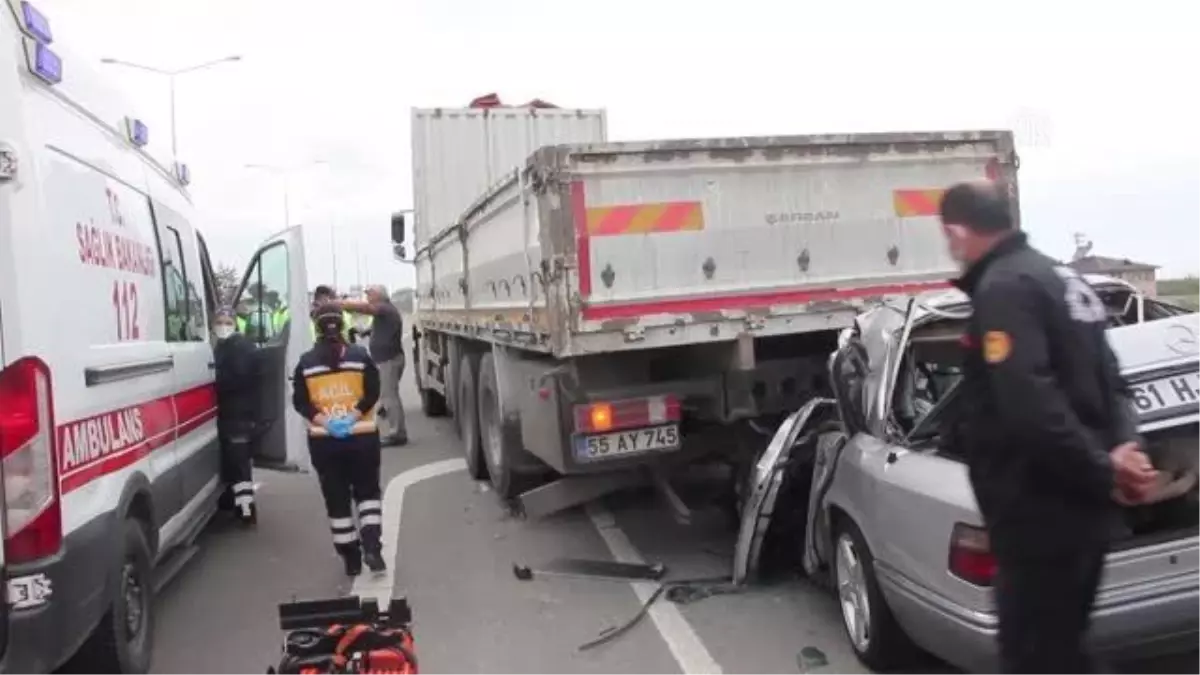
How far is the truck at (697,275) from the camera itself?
602 cm

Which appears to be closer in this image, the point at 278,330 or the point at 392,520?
the point at 278,330

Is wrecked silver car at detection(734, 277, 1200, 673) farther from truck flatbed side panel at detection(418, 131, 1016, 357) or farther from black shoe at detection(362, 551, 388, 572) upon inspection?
black shoe at detection(362, 551, 388, 572)

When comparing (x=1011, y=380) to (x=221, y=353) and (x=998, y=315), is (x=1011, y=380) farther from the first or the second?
(x=221, y=353)

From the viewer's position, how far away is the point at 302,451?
7129 mm

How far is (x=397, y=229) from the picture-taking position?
14.9 m

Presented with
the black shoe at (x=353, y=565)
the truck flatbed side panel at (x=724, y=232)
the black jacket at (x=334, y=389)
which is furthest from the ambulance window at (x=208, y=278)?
the truck flatbed side panel at (x=724, y=232)

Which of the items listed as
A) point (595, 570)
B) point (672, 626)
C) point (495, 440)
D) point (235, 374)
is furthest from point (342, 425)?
point (495, 440)

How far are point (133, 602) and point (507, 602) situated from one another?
1948 mm

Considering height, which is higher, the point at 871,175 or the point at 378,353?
the point at 871,175

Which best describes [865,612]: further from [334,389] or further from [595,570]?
[334,389]

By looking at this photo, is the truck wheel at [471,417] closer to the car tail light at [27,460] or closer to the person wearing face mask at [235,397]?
the person wearing face mask at [235,397]

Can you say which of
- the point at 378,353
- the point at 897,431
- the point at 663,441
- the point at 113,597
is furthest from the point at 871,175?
the point at 378,353

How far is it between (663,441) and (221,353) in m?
3.04

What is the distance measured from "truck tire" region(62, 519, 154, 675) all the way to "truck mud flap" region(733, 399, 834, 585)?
282cm
